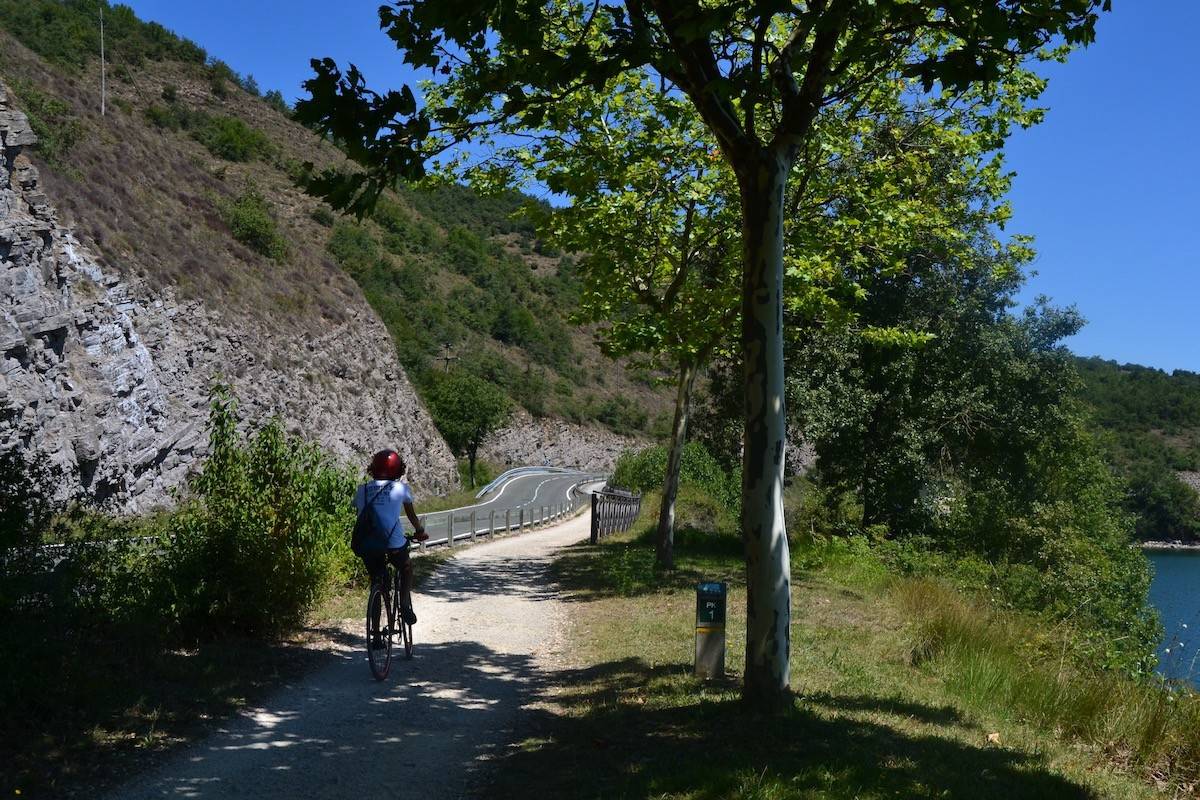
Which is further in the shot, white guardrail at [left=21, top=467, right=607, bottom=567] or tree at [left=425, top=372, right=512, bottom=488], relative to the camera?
tree at [left=425, top=372, right=512, bottom=488]

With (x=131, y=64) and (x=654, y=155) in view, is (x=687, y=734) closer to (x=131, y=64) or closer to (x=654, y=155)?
(x=654, y=155)

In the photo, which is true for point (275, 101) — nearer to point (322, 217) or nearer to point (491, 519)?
point (322, 217)

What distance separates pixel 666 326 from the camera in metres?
15.2

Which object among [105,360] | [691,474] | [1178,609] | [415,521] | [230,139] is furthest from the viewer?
[230,139]

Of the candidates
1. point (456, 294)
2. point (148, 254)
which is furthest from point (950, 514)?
point (456, 294)

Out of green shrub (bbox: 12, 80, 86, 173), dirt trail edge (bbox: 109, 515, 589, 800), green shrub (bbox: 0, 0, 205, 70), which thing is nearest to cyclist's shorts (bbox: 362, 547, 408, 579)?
dirt trail edge (bbox: 109, 515, 589, 800)

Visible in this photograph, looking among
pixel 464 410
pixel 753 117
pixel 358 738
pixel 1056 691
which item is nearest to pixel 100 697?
pixel 358 738

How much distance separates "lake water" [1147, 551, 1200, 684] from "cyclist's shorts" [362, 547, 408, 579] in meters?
6.42

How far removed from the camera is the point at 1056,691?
7797mm

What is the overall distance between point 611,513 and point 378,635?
21299 millimetres

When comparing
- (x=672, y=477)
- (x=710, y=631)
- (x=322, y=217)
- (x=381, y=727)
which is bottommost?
(x=381, y=727)

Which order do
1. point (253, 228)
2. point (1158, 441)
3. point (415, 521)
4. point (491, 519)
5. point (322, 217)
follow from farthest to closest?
point (322, 217), point (1158, 441), point (253, 228), point (491, 519), point (415, 521)

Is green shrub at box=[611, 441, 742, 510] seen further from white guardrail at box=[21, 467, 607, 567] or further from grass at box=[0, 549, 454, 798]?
grass at box=[0, 549, 454, 798]

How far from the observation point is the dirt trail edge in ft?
17.6
